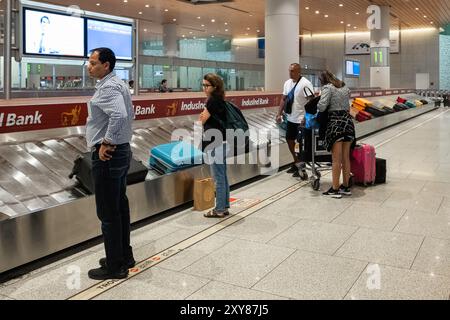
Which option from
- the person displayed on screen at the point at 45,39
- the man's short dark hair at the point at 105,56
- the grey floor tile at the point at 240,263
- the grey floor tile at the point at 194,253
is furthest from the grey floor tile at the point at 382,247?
the person displayed on screen at the point at 45,39

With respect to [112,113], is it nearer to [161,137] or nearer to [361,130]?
[161,137]

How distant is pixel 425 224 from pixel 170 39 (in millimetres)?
26664

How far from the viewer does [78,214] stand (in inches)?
174

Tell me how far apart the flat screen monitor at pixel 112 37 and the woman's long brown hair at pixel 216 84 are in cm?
191

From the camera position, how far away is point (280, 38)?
13383mm

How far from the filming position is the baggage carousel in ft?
12.8

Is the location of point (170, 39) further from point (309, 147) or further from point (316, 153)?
point (316, 153)

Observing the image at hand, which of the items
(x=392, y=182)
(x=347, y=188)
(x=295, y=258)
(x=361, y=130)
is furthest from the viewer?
(x=361, y=130)

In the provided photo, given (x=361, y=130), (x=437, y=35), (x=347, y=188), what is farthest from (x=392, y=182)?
(x=437, y=35)

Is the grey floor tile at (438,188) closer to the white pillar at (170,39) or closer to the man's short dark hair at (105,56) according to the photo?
the man's short dark hair at (105,56)

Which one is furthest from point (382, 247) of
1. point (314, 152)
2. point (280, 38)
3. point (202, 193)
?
point (280, 38)

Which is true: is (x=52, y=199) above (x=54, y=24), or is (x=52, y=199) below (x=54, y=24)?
below
